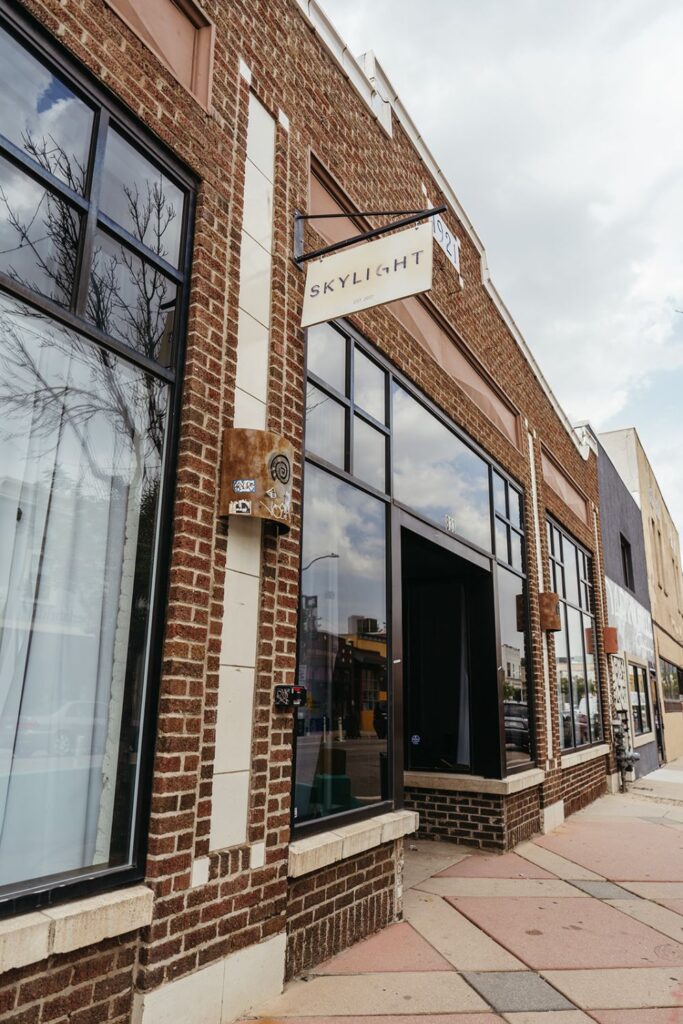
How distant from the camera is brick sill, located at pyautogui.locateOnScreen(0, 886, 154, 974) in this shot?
256 cm

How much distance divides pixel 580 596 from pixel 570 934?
7878 millimetres

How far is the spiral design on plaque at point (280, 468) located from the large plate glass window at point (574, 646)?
7.27 metres

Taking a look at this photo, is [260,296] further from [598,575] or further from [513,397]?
[598,575]

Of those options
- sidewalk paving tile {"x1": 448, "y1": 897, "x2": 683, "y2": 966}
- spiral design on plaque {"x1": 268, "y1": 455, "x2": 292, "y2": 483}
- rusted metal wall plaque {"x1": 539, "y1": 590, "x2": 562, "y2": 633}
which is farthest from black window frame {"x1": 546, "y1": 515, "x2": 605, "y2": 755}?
spiral design on plaque {"x1": 268, "y1": 455, "x2": 292, "y2": 483}

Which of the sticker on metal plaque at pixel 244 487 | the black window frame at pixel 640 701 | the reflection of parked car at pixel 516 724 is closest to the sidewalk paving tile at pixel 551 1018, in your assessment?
the sticker on metal plaque at pixel 244 487

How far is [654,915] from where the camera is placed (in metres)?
5.45

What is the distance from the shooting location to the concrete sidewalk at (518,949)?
3.72 metres

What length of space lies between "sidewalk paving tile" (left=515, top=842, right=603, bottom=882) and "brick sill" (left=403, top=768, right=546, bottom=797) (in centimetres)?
59

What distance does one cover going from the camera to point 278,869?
12.9 feet

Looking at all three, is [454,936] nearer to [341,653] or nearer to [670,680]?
[341,653]

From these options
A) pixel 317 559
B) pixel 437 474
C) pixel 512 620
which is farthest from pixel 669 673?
pixel 317 559

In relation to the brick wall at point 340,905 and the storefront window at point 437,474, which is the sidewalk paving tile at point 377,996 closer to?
the brick wall at point 340,905

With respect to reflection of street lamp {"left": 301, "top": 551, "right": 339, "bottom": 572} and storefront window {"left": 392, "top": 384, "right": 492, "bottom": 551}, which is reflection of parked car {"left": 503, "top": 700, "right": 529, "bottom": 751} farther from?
reflection of street lamp {"left": 301, "top": 551, "right": 339, "bottom": 572}

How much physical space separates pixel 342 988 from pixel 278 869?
739 millimetres
